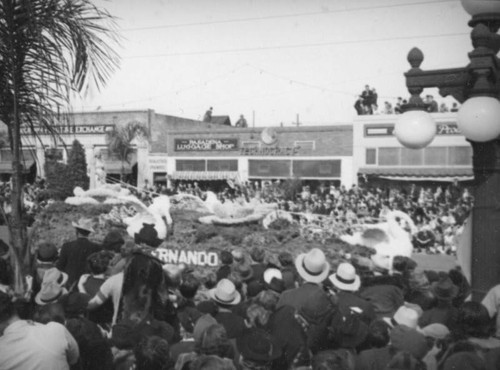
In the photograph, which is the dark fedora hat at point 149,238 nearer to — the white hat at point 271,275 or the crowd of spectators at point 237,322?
the crowd of spectators at point 237,322

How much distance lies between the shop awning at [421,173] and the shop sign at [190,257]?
63.4 ft

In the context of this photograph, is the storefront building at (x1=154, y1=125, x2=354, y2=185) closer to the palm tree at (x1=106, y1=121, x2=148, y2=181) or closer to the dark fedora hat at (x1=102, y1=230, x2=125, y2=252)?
the palm tree at (x1=106, y1=121, x2=148, y2=181)

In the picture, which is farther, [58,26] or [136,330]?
[58,26]

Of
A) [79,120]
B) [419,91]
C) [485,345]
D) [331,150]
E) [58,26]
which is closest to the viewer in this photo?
[485,345]

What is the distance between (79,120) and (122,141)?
5.79m

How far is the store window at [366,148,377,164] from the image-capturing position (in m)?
29.3

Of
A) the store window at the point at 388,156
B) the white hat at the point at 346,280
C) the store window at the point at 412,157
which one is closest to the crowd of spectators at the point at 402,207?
the store window at the point at 412,157

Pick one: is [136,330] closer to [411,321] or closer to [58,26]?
[411,321]

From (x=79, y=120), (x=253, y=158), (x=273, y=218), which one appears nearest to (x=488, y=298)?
(x=273, y=218)

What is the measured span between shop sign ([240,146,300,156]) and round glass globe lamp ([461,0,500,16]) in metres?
27.7

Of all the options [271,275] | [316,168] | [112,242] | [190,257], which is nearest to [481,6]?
[271,275]

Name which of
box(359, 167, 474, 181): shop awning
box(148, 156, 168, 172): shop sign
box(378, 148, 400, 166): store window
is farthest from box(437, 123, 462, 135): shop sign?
box(148, 156, 168, 172): shop sign

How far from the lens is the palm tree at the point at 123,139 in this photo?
114 feet

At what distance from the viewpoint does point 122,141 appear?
34719 millimetres
